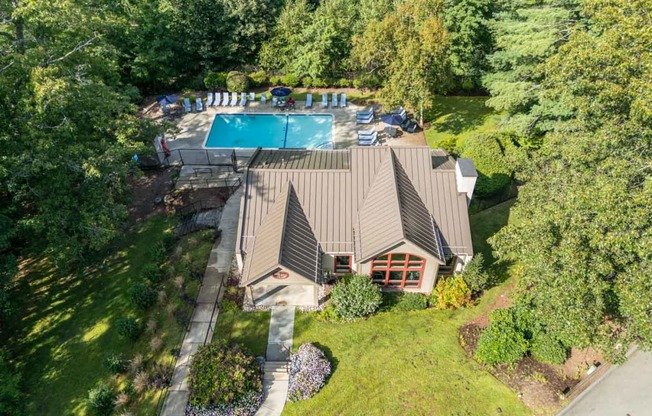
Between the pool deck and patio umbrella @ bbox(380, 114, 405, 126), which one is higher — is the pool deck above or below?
below

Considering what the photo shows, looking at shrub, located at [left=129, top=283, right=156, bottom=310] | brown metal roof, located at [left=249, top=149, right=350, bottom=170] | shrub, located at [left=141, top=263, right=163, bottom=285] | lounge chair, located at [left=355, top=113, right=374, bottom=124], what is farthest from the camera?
lounge chair, located at [left=355, top=113, right=374, bottom=124]

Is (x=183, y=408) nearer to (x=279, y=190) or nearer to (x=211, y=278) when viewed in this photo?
(x=211, y=278)

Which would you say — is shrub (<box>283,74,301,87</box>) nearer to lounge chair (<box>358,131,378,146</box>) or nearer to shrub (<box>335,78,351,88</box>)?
shrub (<box>335,78,351,88</box>)

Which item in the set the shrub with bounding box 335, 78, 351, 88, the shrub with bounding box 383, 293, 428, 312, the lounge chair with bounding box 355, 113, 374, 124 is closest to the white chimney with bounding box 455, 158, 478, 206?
the shrub with bounding box 383, 293, 428, 312

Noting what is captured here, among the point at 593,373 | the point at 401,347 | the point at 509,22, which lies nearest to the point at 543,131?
the point at 509,22

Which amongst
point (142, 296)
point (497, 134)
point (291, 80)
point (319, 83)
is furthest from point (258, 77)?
point (142, 296)

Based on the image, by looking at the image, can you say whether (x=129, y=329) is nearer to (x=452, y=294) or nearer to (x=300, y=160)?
(x=300, y=160)

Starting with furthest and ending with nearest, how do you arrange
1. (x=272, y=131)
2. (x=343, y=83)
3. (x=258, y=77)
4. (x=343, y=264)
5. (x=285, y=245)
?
(x=258, y=77)
(x=343, y=83)
(x=272, y=131)
(x=343, y=264)
(x=285, y=245)

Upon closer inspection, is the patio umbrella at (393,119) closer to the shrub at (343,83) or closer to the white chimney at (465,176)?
the shrub at (343,83)
